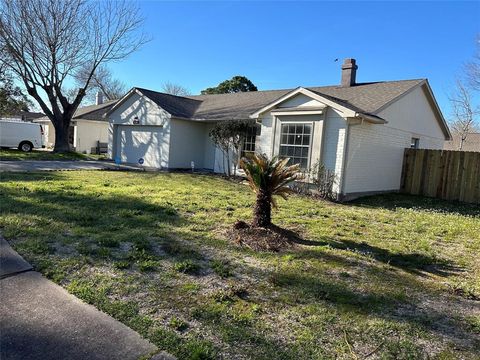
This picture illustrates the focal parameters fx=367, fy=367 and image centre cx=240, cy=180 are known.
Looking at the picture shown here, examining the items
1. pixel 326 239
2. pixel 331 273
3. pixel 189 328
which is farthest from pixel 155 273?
pixel 326 239

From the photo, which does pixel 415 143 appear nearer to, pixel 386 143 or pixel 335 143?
pixel 386 143

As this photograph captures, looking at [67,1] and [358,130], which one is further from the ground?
[67,1]

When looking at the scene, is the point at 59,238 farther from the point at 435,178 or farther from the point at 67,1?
the point at 67,1

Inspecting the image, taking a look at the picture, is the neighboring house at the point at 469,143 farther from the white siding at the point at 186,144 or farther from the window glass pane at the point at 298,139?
the window glass pane at the point at 298,139

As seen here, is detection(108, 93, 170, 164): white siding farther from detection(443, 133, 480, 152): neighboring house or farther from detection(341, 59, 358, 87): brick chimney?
detection(443, 133, 480, 152): neighboring house

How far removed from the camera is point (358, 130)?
39.4 feet

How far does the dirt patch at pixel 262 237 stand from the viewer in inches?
219

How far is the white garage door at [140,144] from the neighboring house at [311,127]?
49mm

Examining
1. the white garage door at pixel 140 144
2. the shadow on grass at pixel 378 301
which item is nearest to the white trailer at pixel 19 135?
the white garage door at pixel 140 144

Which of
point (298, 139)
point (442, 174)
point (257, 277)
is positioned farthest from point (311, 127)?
point (257, 277)

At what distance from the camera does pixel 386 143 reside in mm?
13594

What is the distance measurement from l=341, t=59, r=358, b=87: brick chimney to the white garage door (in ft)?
29.3

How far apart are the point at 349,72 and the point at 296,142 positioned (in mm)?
5925

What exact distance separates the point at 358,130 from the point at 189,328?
10.3 m
